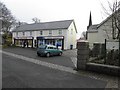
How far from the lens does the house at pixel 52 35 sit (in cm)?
3544

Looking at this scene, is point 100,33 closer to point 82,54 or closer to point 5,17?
point 82,54

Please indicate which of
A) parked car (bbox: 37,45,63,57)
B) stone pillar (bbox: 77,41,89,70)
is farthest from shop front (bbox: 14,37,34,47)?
stone pillar (bbox: 77,41,89,70)

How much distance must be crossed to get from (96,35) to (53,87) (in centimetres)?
2490

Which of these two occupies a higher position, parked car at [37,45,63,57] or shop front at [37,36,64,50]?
shop front at [37,36,64,50]

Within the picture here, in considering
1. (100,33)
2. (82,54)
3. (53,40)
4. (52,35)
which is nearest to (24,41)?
(52,35)

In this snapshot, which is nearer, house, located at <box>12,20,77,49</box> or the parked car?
the parked car

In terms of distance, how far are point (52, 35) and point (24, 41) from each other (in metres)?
11.6

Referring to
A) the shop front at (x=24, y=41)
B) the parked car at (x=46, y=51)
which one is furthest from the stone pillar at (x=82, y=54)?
the shop front at (x=24, y=41)

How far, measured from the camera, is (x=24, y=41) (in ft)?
147

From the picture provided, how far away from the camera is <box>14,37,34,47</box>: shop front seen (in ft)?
141

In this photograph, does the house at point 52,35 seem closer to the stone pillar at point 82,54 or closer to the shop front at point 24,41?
the shop front at point 24,41

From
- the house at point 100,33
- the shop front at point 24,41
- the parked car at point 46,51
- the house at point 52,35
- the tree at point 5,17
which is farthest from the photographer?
the tree at point 5,17

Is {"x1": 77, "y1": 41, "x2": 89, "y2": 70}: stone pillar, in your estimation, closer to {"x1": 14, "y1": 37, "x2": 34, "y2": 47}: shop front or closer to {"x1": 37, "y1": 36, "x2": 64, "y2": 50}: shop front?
{"x1": 37, "y1": 36, "x2": 64, "y2": 50}: shop front

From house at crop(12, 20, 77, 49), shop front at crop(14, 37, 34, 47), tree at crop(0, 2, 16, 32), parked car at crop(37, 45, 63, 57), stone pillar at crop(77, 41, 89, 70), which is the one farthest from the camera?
tree at crop(0, 2, 16, 32)
